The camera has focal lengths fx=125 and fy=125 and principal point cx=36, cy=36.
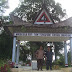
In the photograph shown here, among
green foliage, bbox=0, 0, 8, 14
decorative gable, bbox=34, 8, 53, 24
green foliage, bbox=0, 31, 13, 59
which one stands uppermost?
green foliage, bbox=0, 0, 8, 14

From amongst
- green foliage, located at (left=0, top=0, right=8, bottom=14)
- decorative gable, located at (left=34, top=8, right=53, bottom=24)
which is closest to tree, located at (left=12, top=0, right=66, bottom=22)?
green foliage, located at (left=0, top=0, right=8, bottom=14)

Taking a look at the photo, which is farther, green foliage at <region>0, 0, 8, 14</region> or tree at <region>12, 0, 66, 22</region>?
tree at <region>12, 0, 66, 22</region>

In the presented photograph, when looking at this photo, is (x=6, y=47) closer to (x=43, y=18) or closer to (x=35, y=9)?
(x=43, y=18)

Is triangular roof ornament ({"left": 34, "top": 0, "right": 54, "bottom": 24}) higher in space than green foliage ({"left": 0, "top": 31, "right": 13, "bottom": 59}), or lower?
higher

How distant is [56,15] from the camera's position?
26375mm

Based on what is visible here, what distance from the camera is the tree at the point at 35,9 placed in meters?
25.8

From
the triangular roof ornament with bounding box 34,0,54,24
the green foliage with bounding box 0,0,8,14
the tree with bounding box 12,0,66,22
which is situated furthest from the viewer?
the tree with bounding box 12,0,66,22

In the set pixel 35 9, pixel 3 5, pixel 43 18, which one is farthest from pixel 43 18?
Answer: pixel 35 9

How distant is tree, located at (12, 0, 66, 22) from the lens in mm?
25781

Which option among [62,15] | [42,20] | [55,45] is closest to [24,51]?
[55,45]

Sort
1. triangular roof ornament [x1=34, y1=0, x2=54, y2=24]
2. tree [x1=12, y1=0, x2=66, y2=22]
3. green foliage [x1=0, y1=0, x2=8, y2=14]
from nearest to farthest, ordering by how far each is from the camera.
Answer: triangular roof ornament [x1=34, y1=0, x2=54, y2=24] → green foliage [x1=0, y1=0, x2=8, y2=14] → tree [x1=12, y1=0, x2=66, y2=22]

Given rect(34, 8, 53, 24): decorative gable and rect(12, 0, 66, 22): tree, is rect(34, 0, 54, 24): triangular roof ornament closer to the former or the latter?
rect(34, 8, 53, 24): decorative gable

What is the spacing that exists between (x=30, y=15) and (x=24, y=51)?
8.30 metres

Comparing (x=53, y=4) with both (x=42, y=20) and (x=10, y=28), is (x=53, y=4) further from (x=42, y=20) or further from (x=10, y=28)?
(x=10, y=28)
